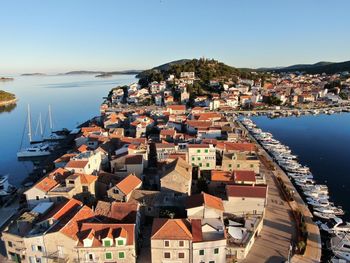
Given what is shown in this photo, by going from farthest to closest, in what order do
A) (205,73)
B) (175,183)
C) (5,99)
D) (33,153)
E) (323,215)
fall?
1. (5,99)
2. (205,73)
3. (33,153)
4. (323,215)
5. (175,183)

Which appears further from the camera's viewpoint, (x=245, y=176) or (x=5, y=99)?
(x=5, y=99)

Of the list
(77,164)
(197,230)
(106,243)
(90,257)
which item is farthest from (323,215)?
(77,164)

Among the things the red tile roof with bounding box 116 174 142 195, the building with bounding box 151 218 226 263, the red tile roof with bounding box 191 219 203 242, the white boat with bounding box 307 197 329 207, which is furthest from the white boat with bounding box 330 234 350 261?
the red tile roof with bounding box 116 174 142 195

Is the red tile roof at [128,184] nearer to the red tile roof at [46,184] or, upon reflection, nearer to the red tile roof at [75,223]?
the red tile roof at [75,223]

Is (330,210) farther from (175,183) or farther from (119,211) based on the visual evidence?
(119,211)

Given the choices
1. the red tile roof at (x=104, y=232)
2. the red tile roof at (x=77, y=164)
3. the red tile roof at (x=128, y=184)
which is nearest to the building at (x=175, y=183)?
the red tile roof at (x=128, y=184)

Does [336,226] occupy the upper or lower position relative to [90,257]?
lower

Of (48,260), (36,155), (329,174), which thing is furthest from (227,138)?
(36,155)
